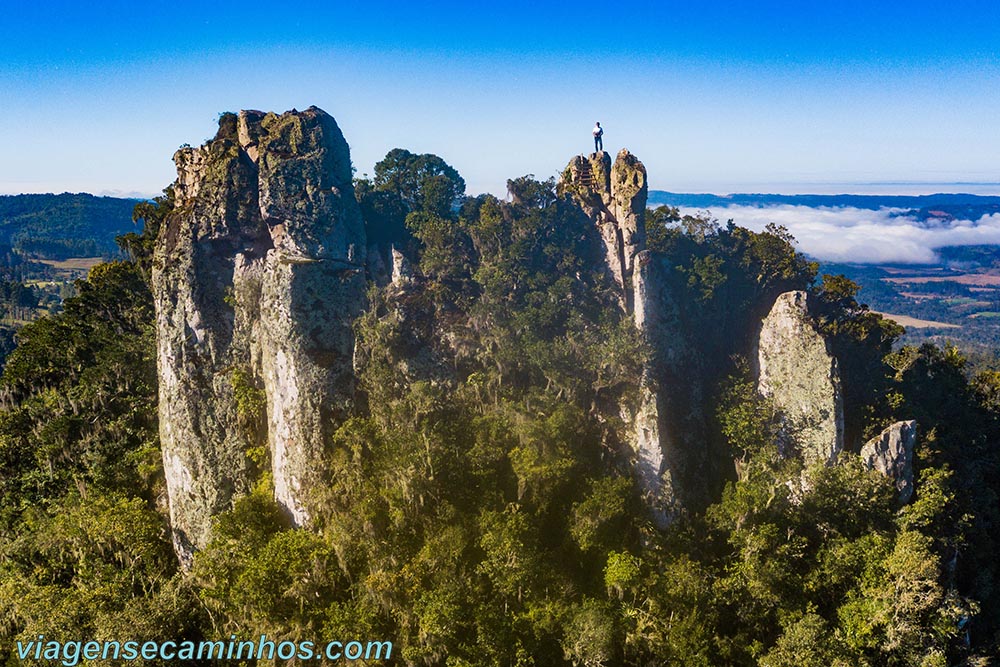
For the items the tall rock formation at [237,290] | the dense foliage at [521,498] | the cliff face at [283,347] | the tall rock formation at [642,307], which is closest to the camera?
the dense foliage at [521,498]

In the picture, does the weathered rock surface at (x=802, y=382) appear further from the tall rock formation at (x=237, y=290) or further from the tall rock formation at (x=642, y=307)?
the tall rock formation at (x=237, y=290)

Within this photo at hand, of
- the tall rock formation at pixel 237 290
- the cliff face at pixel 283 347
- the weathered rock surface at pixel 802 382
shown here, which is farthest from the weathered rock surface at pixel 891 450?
the tall rock formation at pixel 237 290

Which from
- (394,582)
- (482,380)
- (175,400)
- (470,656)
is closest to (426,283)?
(482,380)

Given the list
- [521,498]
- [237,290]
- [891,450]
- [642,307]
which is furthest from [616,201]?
[237,290]

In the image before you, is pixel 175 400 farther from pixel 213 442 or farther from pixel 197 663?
pixel 197 663

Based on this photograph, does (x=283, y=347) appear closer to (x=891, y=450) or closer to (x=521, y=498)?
(x=521, y=498)

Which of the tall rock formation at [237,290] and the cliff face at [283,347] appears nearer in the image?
the cliff face at [283,347]
